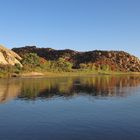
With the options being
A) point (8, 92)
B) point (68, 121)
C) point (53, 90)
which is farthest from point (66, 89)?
point (68, 121)

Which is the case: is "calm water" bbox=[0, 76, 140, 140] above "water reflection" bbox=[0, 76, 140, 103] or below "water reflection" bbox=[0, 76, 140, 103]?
below

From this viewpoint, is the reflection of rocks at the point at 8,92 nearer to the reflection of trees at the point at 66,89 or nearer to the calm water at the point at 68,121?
the reflection of trees at the point at 66,89

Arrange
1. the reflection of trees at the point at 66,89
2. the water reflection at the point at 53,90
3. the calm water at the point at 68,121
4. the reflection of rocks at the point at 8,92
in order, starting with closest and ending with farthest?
1. the calm water at the point at 68,121
2. the reflection of rocks at the point at 8,92
3. the water reflection at the point at 53,90
4. the reflection of trees at the point at 66,89

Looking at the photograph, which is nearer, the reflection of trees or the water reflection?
the water reflection

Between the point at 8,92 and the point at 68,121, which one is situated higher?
the point at 8,92

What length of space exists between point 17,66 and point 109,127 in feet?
522

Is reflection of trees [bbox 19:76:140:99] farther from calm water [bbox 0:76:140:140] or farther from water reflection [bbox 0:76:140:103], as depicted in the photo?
calm water [bbox 0:76:140:140]

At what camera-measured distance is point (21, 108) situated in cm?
5631

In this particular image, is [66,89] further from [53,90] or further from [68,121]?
[68,121]

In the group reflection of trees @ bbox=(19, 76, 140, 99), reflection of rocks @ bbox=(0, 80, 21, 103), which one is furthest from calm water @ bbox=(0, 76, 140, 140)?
reflection of trees @ bbox=(19, 76, 140, 99)

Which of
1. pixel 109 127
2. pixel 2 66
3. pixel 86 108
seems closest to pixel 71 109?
pixel 86 108

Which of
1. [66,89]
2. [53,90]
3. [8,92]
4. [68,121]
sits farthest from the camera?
[66,89]

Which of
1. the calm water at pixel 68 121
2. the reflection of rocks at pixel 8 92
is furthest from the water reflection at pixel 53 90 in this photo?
the calm water at pixel 68 121

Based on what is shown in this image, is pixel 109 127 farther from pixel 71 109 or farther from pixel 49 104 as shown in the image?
pixel 49 104
